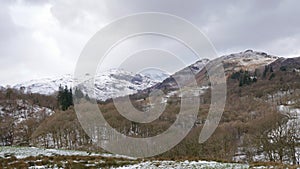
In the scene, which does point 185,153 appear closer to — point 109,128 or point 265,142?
point 265,142

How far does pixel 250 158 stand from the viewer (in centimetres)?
7106

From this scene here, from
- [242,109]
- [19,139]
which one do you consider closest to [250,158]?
[19,139]

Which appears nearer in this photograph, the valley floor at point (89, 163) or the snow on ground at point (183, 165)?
the snow on ground at point (183, 165)

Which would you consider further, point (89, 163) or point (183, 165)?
point (89, 163)

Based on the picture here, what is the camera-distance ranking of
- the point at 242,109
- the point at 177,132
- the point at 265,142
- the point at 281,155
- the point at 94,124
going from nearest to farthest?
the point at 281,155 < the point at 265,142 < the point at 177,132 < the point at 94,124 < the point at 242,109

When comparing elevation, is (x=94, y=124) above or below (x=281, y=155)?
above

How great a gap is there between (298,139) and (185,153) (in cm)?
2589

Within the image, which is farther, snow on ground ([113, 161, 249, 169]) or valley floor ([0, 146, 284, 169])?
valley floor ([0, 146, 284, 169])

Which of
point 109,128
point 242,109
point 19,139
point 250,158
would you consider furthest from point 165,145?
point 242,109

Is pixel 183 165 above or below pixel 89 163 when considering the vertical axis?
below

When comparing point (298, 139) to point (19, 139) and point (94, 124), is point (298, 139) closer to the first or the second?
point (94, 124)

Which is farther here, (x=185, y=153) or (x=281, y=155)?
(x=185, y=153)

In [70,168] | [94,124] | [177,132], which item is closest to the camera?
[70,168]

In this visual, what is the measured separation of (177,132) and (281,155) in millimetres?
23167
